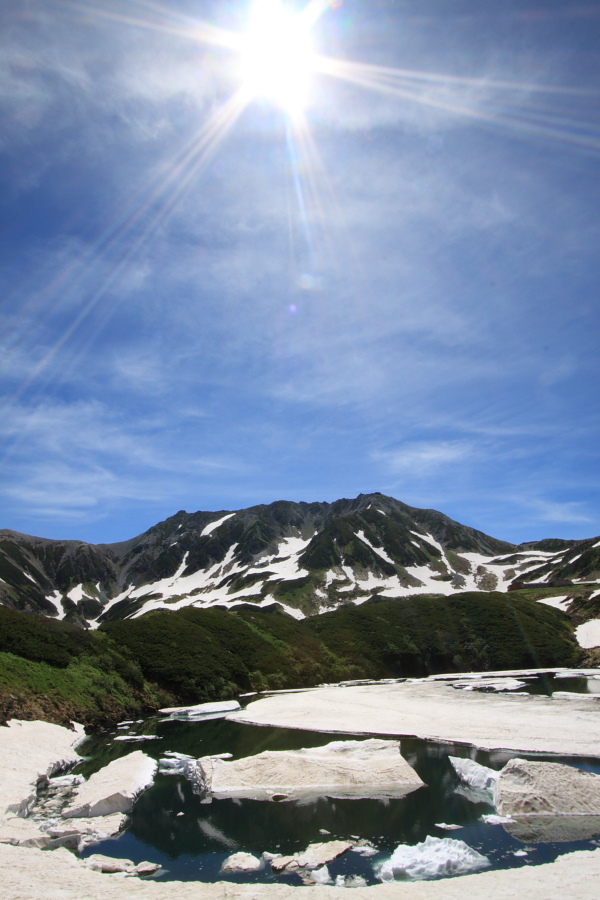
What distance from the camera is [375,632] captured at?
81688 millimetres

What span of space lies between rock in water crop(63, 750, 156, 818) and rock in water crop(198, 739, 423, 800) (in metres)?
3.10

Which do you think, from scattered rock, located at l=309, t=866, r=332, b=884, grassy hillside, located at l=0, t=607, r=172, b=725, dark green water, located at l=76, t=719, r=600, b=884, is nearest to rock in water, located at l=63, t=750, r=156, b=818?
dark green water, located at l=76, t=719, r=600, b=884

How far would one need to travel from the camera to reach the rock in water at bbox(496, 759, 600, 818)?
1675 centimetres

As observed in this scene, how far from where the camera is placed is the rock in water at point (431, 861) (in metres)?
13.0

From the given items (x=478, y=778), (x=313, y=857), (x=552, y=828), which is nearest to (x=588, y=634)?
(x=478, y=778)

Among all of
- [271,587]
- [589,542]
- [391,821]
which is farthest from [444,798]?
[589,542]

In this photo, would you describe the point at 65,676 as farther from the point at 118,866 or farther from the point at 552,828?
the point at 552,828

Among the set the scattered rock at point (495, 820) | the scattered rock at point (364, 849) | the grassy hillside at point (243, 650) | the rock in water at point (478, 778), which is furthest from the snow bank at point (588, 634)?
the scattered rock at point (364, 849)

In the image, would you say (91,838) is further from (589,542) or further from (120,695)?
(589,542)

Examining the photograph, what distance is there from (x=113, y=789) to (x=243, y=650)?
46.3 metres

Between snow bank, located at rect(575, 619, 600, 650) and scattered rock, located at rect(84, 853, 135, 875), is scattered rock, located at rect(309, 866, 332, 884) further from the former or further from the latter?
snow bank, located at rect(575, 619, 600, 650)

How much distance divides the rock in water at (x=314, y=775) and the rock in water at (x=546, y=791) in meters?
4.75

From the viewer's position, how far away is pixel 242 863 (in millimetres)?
14172

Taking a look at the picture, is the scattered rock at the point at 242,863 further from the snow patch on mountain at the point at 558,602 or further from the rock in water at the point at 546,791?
the snow patch on mountain at the point at 558,602
